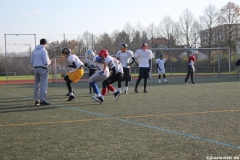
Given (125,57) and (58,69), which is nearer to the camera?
(125,57)

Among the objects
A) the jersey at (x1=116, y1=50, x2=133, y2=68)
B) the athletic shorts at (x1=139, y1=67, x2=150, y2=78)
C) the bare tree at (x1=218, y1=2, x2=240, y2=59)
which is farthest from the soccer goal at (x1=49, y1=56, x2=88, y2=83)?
the bare tree at (x1=218, y1=2, x2=240, y2=59)

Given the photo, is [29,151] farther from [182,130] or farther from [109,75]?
[109,75]

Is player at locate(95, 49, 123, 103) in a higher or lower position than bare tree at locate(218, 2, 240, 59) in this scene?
lower

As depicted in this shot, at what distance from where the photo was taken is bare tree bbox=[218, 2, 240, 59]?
53.7 metres

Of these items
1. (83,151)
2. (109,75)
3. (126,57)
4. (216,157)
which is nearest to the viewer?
(216,157)

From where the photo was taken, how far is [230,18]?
54.5 meters

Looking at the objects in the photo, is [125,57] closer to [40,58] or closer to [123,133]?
[40,58]

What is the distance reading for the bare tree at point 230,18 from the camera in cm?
5366

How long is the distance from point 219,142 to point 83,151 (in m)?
1.85

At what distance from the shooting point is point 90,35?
106ft

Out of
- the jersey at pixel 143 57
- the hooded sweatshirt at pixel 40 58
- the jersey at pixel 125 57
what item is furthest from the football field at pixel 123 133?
the jersey at pixel 143 57

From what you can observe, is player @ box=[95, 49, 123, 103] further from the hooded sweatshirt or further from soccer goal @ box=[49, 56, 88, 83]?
soccer goal @ box=[49, 56, 88, 83]

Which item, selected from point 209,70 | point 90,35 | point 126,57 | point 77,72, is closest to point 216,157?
point 77,72

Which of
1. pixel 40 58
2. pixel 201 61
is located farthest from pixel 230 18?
pixel 40 58
